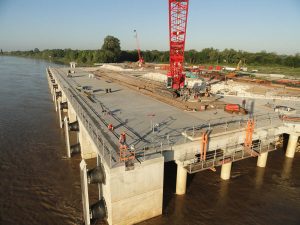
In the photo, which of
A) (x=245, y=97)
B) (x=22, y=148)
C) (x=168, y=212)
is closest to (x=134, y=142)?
(x=168, y=212)

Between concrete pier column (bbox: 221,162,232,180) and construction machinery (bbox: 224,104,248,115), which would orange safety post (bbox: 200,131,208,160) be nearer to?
concrete pier column (bbox: 221,162,232,180)

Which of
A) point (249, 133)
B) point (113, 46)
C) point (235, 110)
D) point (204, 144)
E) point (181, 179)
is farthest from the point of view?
point (113, 46)

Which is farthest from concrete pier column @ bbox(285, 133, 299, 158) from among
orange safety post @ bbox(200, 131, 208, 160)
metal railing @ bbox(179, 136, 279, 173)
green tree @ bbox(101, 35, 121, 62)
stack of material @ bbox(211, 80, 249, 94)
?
green tree @ bbox(101, 35, 121, 62)

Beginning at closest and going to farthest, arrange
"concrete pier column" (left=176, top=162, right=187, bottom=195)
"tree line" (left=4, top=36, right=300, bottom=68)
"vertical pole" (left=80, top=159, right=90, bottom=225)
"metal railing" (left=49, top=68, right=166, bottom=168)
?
"metal railing" (left=49, top=68, right=166, bottom=168) < "vertical pole" (left=80, top=159, right=90, bottom=225) < "concrete pier column" (left=176, top=162, right=187, bottom=195) < "tree line" (left=4, top=36, right=300, bottom=68)

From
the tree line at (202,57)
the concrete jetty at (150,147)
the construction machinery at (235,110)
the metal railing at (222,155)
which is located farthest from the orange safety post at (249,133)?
the tree line at (202,57)

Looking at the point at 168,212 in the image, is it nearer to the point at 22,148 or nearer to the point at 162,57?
the point at 22,148

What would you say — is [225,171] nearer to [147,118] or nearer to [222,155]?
[222,155]

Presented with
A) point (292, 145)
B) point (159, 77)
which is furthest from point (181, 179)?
point (159, 77)
